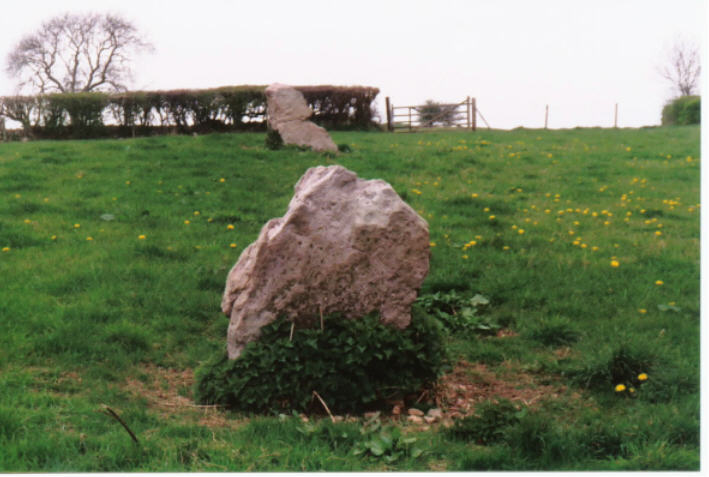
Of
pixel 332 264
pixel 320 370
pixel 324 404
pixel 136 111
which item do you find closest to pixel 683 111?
pixel 136 111

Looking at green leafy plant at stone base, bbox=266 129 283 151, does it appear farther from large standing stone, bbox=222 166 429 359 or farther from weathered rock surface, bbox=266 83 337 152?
large standing stone, bbox=222 166 429 359

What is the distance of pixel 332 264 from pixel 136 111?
2141cm

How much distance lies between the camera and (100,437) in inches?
171

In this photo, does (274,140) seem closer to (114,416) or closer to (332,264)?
(332,264)

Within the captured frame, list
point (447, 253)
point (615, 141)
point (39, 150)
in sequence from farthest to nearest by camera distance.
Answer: point (615, 141) < point (39, 150) < point (447, 253)

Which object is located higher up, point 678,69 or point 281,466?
point 678,69

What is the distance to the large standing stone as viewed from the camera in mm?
5363

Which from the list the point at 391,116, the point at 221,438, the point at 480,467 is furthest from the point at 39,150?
the point at 391,116

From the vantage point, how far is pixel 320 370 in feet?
17.2

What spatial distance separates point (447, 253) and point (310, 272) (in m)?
3.96

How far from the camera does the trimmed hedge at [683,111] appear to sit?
26.8 metres

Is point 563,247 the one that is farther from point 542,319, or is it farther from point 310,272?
point 310,272

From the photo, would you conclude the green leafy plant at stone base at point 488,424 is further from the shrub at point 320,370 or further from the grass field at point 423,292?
the shrub at point 320,370

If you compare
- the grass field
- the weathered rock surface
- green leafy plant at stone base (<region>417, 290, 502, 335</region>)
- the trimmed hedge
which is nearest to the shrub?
the grass field
